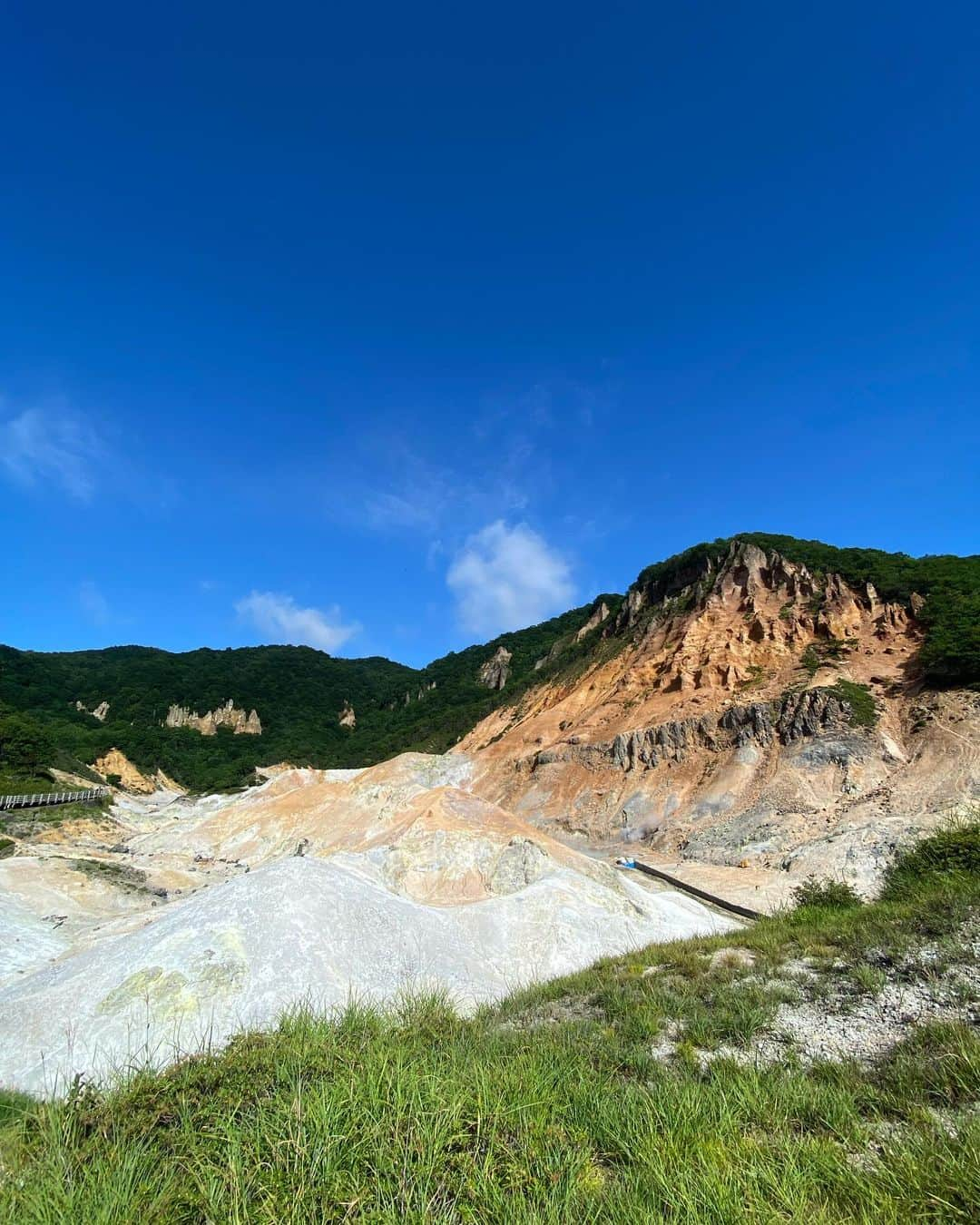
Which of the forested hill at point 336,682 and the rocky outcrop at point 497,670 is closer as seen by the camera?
the forested hill at point 336,682

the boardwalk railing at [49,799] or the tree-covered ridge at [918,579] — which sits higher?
the tree-covered ridge at [918,579]

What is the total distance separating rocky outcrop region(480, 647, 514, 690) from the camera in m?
121

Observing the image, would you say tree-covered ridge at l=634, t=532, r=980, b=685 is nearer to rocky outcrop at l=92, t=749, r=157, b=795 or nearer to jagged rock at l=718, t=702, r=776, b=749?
jagged rock at l=718, t=702, r=776, b=749

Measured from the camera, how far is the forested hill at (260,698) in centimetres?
9425

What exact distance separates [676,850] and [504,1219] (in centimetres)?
3227

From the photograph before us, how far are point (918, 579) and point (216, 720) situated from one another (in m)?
124

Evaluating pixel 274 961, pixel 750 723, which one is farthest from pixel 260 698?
pixel 274 961

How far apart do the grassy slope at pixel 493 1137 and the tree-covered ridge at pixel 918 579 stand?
3428cm

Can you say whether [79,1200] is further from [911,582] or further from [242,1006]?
[911,582]

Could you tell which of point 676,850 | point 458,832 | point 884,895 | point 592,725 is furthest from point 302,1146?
point 592,725

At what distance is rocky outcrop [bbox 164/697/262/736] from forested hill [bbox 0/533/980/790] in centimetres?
182

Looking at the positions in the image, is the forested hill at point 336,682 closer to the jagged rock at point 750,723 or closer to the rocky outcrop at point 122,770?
the rocky outcrop at point 122,770

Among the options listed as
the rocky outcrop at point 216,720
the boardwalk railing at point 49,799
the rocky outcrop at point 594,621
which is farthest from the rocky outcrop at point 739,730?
the rocky outcrop at point 216,720

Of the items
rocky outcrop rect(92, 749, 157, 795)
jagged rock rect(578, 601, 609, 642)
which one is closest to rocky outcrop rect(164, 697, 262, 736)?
rocky outcrop rect(92, 749, 157, 795)
